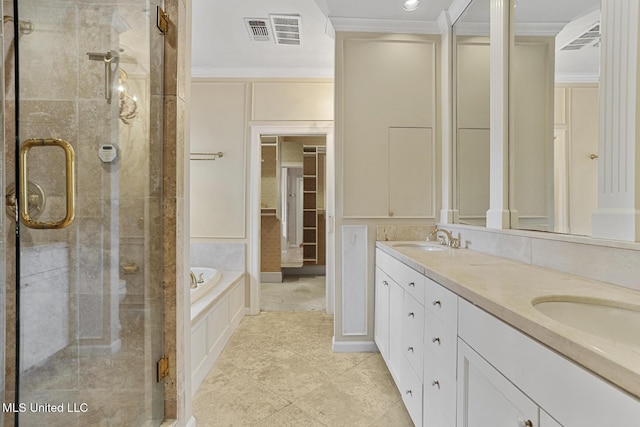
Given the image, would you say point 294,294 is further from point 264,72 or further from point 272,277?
point 264,72

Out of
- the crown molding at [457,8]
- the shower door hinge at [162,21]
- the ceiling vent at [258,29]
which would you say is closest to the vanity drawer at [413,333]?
the shower door hinge at [162,21]

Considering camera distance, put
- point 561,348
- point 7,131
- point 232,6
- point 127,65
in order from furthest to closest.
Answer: point 232,6
point 127,65
point 7,131
point 561,348

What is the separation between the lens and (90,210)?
4.53 feet

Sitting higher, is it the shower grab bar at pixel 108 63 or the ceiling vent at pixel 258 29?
the ceiling vent at pixel 258 29

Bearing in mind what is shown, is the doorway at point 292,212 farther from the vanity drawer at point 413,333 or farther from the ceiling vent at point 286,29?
the vanity drawer at point 413,333

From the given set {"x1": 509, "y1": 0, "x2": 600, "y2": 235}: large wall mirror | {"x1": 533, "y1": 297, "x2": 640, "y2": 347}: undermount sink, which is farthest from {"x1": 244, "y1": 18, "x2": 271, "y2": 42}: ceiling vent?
{"x1": 533, "y1": 297, "x2": 640, "y2": 347}: undermount sink

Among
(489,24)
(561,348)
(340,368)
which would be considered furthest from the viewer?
(340,368)

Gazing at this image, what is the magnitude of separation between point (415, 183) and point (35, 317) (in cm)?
254

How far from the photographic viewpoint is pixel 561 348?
0.62 m

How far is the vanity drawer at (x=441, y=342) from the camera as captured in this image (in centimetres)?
112

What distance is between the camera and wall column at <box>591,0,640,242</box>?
3.44 feet

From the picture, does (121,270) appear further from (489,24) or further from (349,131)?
(489,24)

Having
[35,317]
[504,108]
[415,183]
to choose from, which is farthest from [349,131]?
[35,317]

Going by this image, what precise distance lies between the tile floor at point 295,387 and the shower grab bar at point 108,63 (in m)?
1.78
